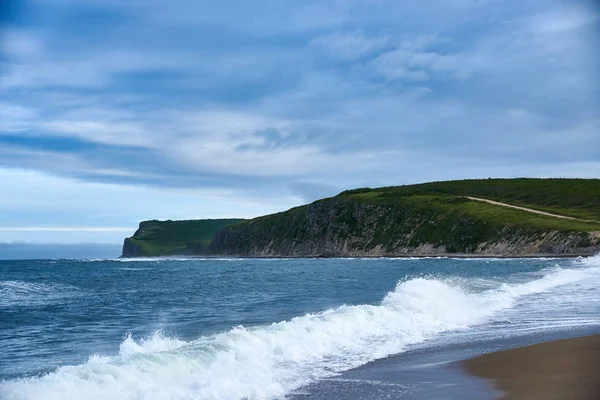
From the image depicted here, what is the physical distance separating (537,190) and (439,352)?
483 feet

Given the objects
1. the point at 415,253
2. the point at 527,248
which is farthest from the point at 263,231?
the point at 527,248

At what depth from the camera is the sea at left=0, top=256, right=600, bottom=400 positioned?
1147cm

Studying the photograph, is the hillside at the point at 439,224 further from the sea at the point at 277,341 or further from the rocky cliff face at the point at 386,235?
the sea at the point at 277,341

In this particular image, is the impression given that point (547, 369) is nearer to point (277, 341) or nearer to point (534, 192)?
point (277, 341)

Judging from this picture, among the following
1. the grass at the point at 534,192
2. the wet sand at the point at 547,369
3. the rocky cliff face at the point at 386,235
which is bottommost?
the wet sand at the point at 547,369

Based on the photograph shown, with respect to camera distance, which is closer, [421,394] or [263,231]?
[421,394]

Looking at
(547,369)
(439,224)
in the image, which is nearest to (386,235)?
(439,224)

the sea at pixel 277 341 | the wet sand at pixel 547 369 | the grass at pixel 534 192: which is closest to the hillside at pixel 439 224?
the grass at pixel 534 192

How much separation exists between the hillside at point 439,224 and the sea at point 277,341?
7123cm

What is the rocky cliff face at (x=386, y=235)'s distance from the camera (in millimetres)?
104688

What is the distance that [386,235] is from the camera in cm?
14738

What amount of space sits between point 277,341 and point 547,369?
6.49 meters

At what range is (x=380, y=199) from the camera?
159250 mm

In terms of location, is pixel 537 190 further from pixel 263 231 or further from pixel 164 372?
pixel 164 372
